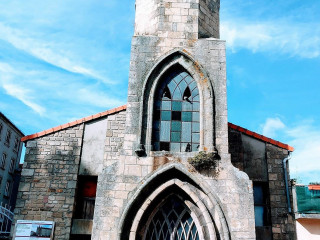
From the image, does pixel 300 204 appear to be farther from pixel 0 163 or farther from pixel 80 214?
pixel 0 163

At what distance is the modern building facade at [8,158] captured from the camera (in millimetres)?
25547

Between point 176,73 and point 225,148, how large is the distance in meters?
2.40

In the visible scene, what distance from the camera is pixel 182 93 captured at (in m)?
8.62

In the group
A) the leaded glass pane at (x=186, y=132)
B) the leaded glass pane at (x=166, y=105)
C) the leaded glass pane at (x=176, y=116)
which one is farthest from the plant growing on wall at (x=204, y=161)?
the leaded glass pane at (x=166, y=105)

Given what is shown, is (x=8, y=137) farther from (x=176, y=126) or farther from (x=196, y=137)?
(x=196, y=137)

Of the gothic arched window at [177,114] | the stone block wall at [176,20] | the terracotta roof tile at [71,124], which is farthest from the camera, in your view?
the terracotta roof tile at [71,124]

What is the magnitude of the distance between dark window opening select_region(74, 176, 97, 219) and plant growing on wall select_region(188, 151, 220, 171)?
3.96m

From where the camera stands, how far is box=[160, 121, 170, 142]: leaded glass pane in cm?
820

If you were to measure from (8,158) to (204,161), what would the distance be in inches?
932

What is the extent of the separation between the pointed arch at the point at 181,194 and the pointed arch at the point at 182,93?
2.62 feet

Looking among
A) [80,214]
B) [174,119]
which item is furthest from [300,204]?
[80,214]

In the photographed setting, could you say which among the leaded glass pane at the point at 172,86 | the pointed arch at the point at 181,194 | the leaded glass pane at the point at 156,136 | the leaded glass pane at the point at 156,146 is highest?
the leaded glass pane at the point at 172,86

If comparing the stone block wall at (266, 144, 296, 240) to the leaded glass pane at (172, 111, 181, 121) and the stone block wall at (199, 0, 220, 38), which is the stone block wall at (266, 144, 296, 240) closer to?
the leaded glass pane at (172, 111, 181, 121)

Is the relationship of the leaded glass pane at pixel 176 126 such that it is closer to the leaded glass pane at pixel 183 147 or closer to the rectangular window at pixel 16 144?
the leaded glass pane at pixel 183 147
